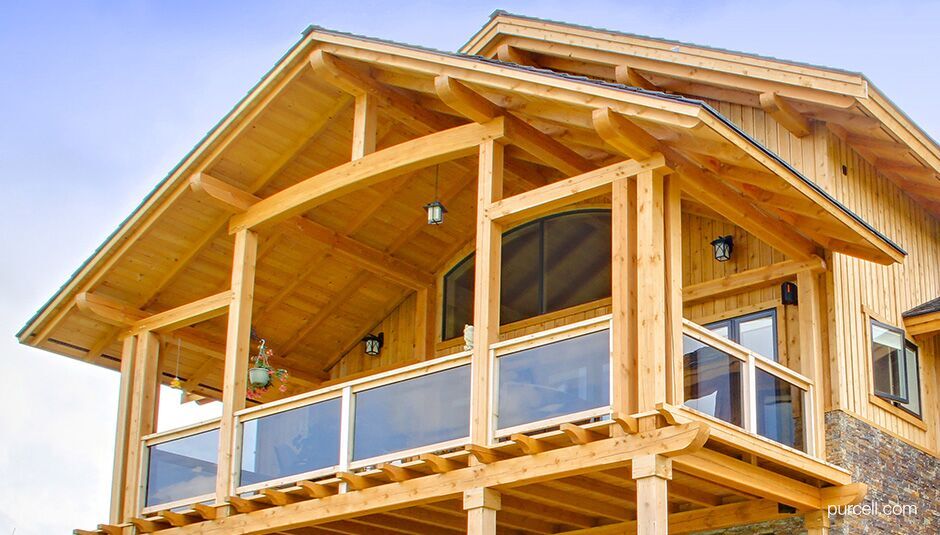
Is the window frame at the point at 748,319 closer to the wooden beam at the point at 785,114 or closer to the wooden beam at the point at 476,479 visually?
the wooden beam at the point at 785,114

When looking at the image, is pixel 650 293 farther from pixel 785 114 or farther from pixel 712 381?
pixel 785 114

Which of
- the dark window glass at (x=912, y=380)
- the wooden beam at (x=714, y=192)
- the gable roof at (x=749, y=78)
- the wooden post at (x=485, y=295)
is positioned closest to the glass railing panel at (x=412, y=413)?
the wooden post at (x=485, y=295)

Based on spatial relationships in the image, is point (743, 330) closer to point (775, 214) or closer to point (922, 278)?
point (775, 214)

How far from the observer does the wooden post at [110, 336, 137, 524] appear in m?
15.7

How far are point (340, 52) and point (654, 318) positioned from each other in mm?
5087

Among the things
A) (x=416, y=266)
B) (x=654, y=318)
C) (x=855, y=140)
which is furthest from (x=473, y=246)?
(x=654, y=318)

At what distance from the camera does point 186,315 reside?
15.7 m

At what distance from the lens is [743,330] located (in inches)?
550

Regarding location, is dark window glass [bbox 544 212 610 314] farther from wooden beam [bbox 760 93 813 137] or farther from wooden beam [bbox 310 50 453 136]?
wooden beam [bbox 760 93 813 137]

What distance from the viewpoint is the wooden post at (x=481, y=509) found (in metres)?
11.6

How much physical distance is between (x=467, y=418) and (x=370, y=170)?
10.5ft

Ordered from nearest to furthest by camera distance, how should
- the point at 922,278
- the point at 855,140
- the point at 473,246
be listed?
the point at 855,140 → the point at 922,278 → the point at 473,246

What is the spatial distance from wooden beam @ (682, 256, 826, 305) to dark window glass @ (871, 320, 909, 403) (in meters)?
1.25

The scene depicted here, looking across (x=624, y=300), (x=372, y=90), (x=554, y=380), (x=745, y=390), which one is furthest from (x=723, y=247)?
(x=372, y=90)
